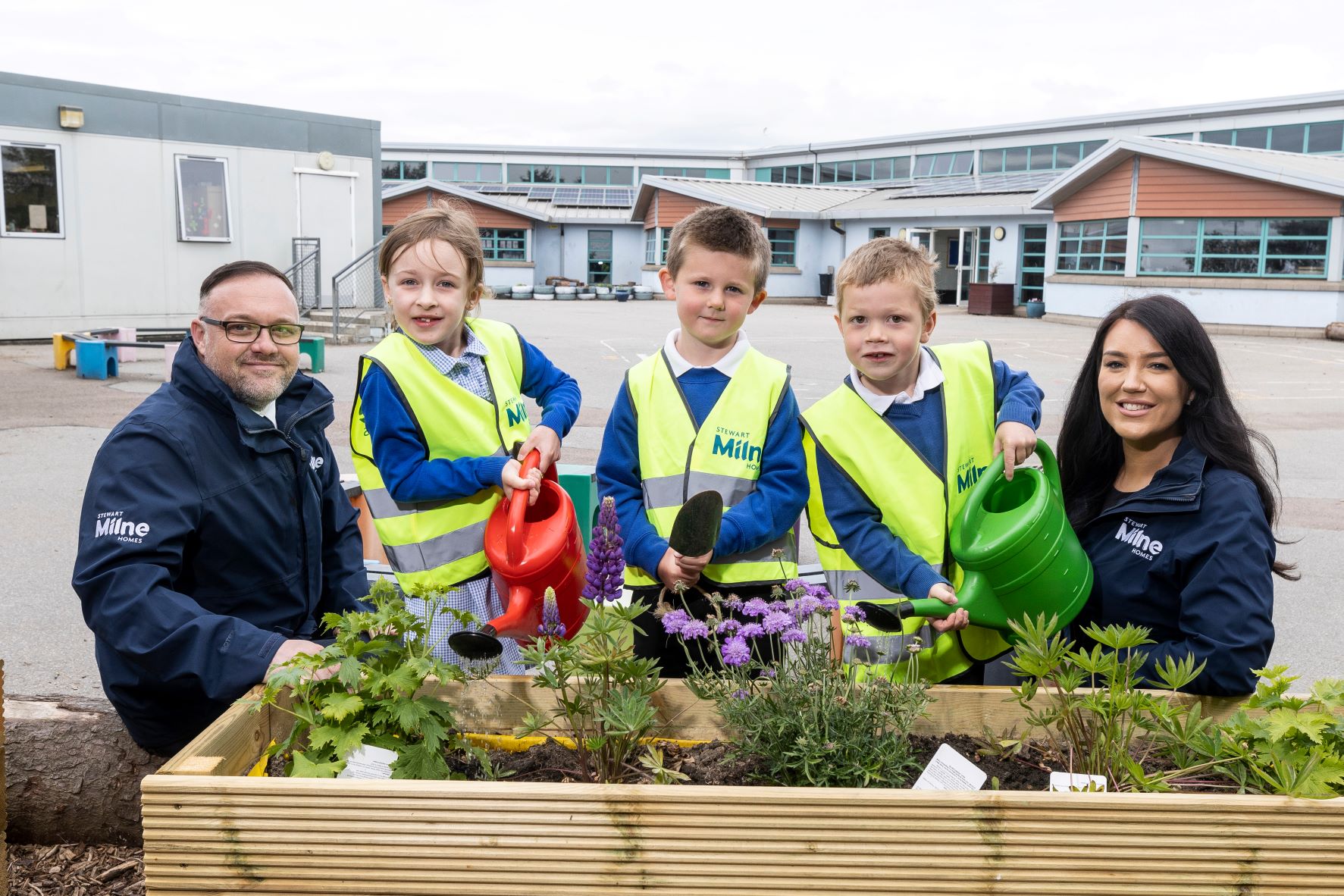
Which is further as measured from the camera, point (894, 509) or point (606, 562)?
point (894, 509)

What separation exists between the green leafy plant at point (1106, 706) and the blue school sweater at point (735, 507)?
885 mm

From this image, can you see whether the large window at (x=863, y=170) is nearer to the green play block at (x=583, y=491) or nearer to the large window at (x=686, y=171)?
the large window at (x=686, y=171)

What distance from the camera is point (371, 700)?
172cm

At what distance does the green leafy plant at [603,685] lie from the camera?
1.61 metres

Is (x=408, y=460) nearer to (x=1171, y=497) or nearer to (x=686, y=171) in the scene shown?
(x=1171, y=497)

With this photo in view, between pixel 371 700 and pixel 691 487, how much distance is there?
1.11 meters

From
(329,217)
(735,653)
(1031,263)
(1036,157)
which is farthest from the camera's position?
(1036,157)

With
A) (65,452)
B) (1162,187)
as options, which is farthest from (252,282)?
(1162,187)

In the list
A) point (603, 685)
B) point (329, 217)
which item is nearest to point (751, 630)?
point (603, 685)

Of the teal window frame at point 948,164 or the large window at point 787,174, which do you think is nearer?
the teal window frame at point 948,164

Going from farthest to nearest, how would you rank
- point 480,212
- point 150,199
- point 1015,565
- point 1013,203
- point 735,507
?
point 480,212
point 1013,203
point 150,199
point 735,507
point 1015,565

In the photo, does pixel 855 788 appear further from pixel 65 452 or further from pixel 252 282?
pixel 65 452

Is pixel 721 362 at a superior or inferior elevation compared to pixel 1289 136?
inferior

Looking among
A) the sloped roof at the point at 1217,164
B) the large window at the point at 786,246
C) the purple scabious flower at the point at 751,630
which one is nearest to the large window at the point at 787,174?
the large window at the point at 786,246
